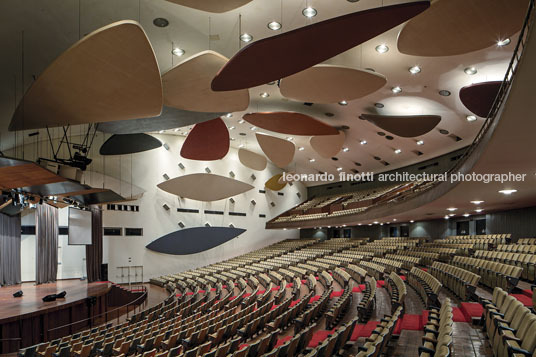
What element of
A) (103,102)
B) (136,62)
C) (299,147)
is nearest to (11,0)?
(103,102)

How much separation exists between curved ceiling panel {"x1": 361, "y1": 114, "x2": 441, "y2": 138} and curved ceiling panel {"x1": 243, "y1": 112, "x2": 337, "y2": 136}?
1.36m

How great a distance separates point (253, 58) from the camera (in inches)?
233

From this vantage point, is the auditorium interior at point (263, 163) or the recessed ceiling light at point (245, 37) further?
the recessed ceiling light at point (245, 37)

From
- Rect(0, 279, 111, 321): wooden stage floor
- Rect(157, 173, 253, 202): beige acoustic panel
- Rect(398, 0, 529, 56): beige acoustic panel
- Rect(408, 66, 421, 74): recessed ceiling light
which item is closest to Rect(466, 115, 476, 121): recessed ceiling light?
Rect(408, 66, 421, 74): recessed ceiling light

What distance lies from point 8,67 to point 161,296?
32.7 feet

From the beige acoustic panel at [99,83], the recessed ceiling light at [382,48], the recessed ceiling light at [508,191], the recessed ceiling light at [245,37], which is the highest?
the recessed ceiling light at [245,37]

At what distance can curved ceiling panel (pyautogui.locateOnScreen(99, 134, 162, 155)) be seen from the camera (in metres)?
14.5

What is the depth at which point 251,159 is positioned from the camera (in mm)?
21094

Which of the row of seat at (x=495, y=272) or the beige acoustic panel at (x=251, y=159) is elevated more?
the beige acoustic panel at (x=251, y=159)

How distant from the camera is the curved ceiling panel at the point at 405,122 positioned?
12.2 meters

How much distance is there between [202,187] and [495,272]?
15.1m

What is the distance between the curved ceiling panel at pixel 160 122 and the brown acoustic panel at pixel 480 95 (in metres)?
6.22

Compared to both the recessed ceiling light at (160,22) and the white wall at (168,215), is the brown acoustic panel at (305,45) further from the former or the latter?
the white wall at (168,215)

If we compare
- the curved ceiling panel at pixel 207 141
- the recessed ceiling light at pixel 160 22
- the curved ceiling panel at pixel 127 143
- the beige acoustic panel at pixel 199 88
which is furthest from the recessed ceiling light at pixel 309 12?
the curved ceiling panel at pixel 127 143
